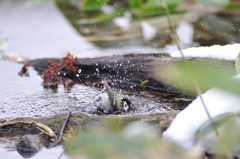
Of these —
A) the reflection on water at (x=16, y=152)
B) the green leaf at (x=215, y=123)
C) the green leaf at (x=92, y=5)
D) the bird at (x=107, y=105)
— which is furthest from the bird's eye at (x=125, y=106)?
the green leaf at (x=92, y=5)

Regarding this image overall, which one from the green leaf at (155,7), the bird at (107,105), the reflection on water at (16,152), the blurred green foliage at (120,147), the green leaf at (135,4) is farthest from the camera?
the green leaf at (135,4)

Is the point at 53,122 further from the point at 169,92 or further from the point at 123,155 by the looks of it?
the point at 123,155

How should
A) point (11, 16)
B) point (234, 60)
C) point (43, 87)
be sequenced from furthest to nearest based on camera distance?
1. point (11, 16)
2. point (43, 87)
3. point (234, 60)

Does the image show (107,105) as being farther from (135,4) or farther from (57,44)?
(135,4)

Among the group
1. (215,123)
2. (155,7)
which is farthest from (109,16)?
(215,123)

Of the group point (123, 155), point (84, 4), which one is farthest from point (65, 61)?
point (84, 4)

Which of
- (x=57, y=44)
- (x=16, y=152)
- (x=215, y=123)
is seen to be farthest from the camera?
(x=57, y=44)

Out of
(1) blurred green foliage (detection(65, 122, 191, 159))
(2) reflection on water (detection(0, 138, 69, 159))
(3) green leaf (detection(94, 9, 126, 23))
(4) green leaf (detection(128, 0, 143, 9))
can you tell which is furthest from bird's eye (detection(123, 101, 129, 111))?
(4) green leaf (detection(128, 0, 143, 9))

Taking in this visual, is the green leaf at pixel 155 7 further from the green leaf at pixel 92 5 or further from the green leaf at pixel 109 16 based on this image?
the green leaf at pixel 92 5
